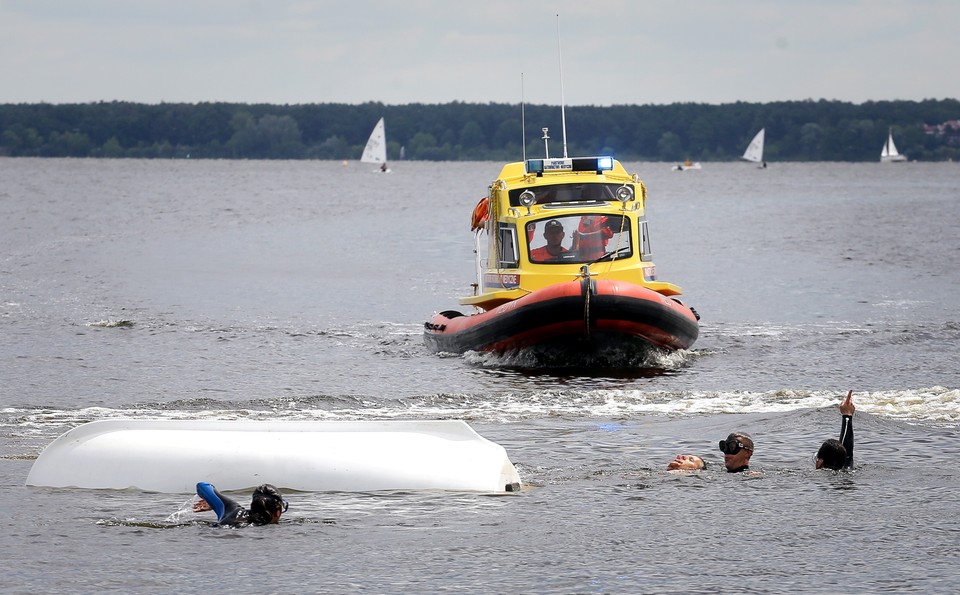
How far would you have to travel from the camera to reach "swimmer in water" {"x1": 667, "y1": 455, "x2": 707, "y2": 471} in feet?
41.6

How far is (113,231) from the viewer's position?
60.9 metres

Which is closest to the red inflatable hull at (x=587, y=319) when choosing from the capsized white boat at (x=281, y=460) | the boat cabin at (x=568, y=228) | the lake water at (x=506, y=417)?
the lake water at (x=506, y=417)

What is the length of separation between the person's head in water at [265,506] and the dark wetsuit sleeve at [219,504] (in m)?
0.11

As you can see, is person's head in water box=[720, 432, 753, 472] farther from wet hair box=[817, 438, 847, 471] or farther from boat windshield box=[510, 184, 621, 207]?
boat windshield box=[510, 184, 621, 207]

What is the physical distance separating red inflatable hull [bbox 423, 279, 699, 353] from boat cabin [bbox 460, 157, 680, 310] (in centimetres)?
81

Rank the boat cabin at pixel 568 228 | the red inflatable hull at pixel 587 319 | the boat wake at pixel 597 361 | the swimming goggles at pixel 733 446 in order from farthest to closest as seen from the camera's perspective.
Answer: the boat cabin at pixel 568 228
the boat wake at pixel 597 361
the red inflatable hull at pixel 587 319
the swimming goggles at pixel 733 446

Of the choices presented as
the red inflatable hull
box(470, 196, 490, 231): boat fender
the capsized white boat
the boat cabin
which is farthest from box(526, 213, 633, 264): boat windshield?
the capsized white boat

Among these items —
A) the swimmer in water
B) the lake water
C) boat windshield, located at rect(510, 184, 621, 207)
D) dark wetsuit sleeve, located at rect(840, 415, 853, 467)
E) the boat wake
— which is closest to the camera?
the lake water

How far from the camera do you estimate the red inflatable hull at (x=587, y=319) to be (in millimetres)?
19953

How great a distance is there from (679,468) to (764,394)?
19.3ft

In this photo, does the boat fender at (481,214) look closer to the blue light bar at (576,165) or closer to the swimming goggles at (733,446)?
the blue light bar at (576,165)

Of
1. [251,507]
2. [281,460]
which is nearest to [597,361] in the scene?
[281,460]

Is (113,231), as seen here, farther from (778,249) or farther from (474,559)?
(474,559)

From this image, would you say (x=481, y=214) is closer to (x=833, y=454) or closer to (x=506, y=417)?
(x=506, y=417)
